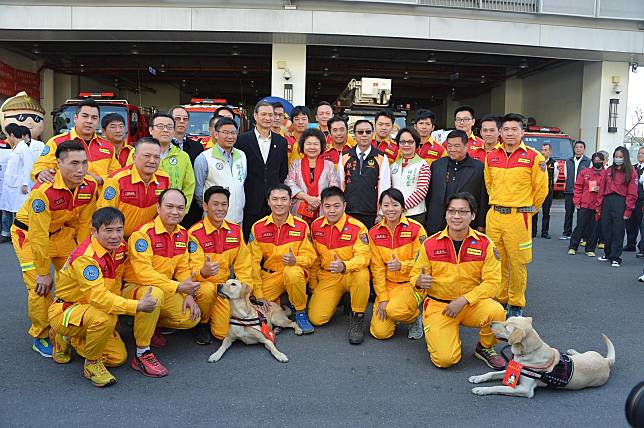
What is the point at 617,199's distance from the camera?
318 inches

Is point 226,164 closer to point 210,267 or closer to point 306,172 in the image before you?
point 306,172

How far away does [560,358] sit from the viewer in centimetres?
350

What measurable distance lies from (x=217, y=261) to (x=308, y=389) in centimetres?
147

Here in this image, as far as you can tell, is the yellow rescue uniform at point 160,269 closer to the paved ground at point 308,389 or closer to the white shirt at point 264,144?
the paved ground at point 308,389

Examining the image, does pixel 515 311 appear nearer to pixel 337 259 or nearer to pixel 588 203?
pixel 337 259

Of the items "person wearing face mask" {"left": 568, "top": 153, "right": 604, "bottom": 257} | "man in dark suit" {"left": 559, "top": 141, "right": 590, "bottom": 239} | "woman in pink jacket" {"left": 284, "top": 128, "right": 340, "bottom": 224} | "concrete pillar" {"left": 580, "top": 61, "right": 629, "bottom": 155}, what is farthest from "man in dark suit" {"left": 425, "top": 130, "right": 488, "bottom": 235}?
"concrete pillar" {"left": 580, "top": 61, "right": 629, "bottom": 155}

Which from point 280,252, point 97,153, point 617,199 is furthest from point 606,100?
point 97,153

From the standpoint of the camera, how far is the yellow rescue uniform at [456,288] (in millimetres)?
3955

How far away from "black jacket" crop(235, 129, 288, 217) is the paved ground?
1485mm

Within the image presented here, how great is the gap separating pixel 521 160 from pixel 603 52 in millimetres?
14493

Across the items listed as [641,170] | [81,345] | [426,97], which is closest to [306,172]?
[81,345]

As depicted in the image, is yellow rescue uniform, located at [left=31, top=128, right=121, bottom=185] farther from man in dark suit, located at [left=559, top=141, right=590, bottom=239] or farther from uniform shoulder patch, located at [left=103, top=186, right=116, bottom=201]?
man in dark suit, located at [left=559, top=141, right=590, bottom=239]

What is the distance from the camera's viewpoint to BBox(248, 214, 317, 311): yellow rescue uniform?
4914mm

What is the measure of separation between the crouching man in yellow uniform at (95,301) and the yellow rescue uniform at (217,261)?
638 millimetres
